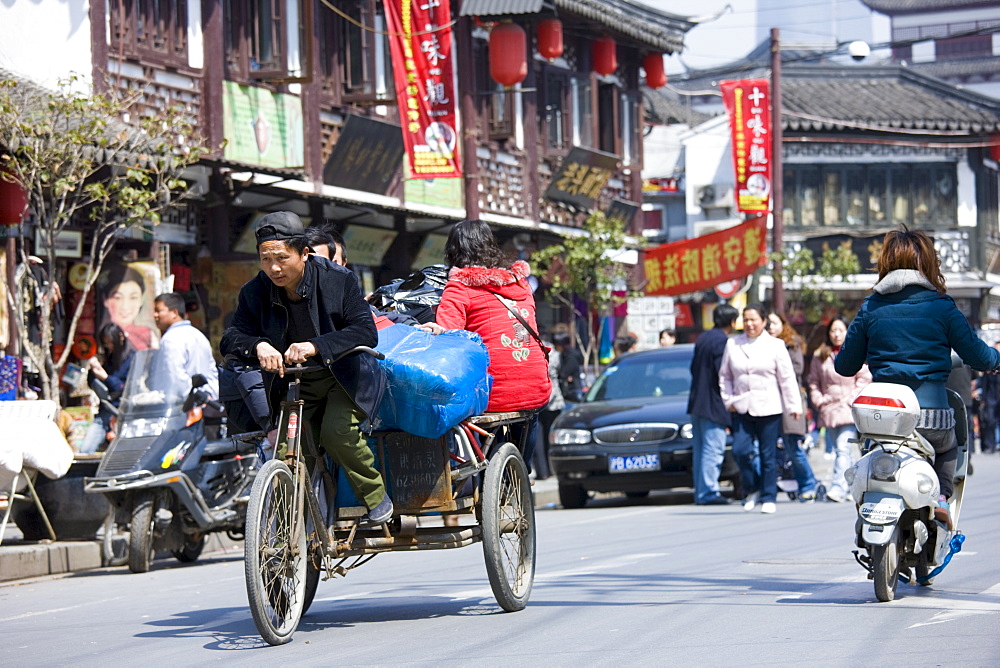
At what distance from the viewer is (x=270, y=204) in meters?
21.0

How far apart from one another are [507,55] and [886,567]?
18.6 m

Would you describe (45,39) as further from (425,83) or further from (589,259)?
(589,259)

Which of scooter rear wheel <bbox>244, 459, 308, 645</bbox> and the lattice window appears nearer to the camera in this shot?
scooter rear wheel <bbox>244, 459, 308, 645</bbox>

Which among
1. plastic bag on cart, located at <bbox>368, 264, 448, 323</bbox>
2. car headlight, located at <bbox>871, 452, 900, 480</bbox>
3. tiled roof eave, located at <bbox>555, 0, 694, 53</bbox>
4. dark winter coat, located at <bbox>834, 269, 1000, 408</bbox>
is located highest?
tiled roof eave, located at <bbox>555, 0, 694, 53</bbox>

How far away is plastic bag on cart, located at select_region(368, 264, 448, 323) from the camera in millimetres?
8242

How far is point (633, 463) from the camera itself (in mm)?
15703

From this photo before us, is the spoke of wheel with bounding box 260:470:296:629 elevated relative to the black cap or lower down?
lower down

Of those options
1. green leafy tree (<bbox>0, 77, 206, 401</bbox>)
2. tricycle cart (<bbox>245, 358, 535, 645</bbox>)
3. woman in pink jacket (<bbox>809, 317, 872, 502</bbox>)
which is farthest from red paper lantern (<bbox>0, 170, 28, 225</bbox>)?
tricycle cart (<bbox>245, 358, 535, 645</bbox>)

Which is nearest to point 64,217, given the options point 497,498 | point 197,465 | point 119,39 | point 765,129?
point 197,465

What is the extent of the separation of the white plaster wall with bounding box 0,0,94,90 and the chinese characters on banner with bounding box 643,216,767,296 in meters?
14.7

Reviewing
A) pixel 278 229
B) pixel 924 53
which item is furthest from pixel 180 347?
pixel 924 53

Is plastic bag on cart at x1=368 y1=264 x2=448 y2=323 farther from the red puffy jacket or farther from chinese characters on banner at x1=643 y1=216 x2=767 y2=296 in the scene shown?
chinese characters on banner at x1=643 y1=216 x2=767 y2=296

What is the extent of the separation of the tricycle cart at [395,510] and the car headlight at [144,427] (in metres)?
3.71

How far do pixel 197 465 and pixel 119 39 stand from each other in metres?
8.18
